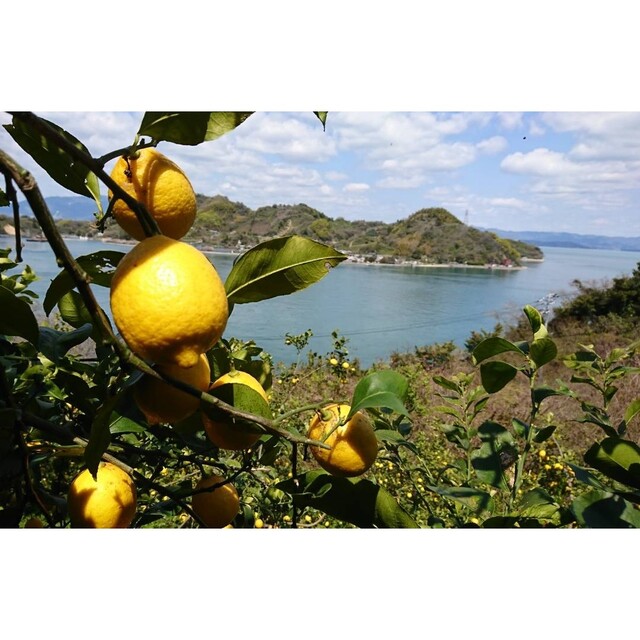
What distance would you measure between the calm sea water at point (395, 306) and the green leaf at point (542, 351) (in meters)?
0.44

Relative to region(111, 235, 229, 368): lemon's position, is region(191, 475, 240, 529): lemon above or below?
below

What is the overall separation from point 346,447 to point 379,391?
6 cm

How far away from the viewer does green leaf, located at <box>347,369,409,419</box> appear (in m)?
0.32

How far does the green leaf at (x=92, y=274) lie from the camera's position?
0.36 metres

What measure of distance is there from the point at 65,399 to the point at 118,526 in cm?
20

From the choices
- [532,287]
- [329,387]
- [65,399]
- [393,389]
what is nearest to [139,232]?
[393,389]

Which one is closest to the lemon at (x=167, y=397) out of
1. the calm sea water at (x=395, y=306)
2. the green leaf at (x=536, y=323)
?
the calm sea water at (x=395, y=306)

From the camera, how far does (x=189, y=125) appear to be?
315 mm

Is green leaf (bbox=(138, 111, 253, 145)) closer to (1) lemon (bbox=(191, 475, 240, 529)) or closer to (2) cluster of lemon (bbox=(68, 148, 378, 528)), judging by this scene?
(2) cluster of lemon (bbox=(68, 148, 378, 528))

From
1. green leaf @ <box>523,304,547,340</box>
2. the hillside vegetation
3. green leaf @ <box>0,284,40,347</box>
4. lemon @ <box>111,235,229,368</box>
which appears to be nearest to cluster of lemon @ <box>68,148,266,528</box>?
lemon @ <box>111,235,229,368</box>

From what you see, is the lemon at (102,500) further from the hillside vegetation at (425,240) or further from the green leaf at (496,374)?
the hillside vegetation at (425,240)

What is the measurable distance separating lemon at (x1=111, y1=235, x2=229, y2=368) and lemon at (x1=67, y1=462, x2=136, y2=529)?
155 mm

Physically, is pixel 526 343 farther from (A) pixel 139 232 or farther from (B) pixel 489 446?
(A) pixel 139 232

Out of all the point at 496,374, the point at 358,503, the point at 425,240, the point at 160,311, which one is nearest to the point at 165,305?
the point at 160,311
